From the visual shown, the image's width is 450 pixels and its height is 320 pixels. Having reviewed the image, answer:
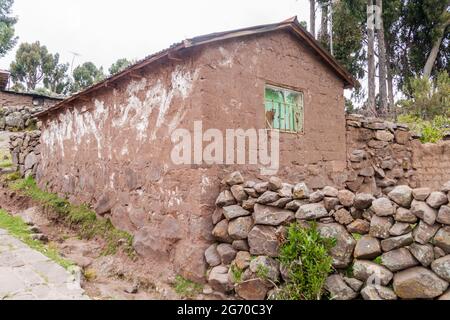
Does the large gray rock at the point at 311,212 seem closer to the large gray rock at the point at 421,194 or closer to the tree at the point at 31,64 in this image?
the large gray rock at the point at 421,194

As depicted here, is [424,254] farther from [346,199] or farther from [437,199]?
[346,199]

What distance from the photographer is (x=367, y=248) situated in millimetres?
3525

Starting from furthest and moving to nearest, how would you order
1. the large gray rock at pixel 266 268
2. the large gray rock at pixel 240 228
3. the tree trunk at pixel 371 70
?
1. the tree trunk at pixel 371 70
2. the large gray rock at pixel 240 228
3. the large gray rock at pixel 266 268

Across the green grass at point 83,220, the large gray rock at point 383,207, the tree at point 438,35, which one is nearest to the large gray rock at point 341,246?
the large gray rock at point 383,207

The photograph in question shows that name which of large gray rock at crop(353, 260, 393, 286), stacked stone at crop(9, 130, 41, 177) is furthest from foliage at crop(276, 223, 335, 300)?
stacked stone at crop(9, 130, 41, 177)

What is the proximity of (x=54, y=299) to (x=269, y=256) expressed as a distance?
8.00 ft

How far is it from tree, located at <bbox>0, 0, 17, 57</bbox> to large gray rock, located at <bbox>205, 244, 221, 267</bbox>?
2155 cm

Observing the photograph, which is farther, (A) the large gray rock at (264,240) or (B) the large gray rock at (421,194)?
(A) the large gray rock at (264,240)

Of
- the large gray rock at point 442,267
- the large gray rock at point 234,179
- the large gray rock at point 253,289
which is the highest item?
the large gray rock at point 234,179

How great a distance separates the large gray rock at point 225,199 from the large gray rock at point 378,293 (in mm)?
1995

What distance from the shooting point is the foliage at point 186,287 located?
4438 millimetres

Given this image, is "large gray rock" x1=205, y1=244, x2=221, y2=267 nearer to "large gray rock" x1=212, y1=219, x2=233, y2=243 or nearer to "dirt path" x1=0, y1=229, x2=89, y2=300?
"large gray rock" x1=212, y1=219, x2=233, y2=243

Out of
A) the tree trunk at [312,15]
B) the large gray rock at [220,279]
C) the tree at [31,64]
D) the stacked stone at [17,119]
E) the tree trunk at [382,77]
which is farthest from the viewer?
the tree at [31,64]
